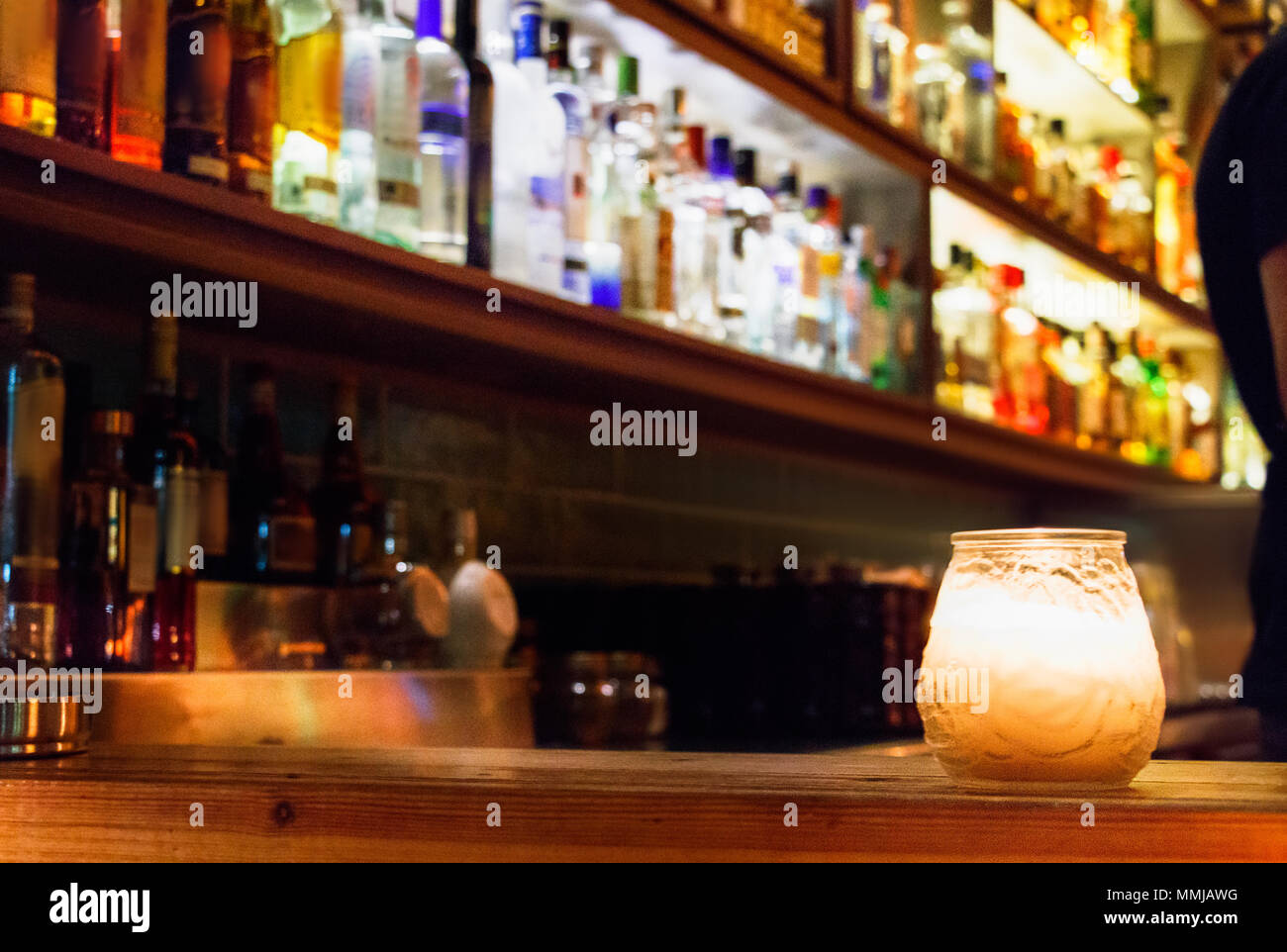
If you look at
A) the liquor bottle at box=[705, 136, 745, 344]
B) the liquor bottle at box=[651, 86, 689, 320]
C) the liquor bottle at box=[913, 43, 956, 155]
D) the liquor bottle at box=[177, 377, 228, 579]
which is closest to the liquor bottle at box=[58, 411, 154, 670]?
the liquor bottle at box=[177, 377, 228, 579]

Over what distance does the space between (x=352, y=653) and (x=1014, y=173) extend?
1.71 meters

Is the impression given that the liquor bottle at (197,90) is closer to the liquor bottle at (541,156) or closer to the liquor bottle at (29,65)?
the liquor bottle at (29,65)

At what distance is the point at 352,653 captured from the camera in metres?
1.38

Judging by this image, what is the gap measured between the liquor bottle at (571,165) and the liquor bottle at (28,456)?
59 cm

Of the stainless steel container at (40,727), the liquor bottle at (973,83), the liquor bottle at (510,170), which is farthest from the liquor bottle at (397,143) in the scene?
the liquor bottle at (973,83)

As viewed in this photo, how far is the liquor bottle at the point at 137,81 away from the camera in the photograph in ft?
3.57

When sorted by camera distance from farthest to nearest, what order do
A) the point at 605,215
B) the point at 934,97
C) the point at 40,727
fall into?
the point at 934,97
the point at 605,215
the point at 40,727

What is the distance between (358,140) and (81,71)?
301 millimetres

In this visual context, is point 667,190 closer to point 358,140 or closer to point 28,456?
point 358,140

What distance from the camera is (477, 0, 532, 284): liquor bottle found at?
1.49 meters

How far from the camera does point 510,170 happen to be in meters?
1.53

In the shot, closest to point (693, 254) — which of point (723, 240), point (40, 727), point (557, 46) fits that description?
point (723, 240)

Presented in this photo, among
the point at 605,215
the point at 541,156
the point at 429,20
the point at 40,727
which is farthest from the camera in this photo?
the point at 605,215

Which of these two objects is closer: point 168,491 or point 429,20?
point 168,491
